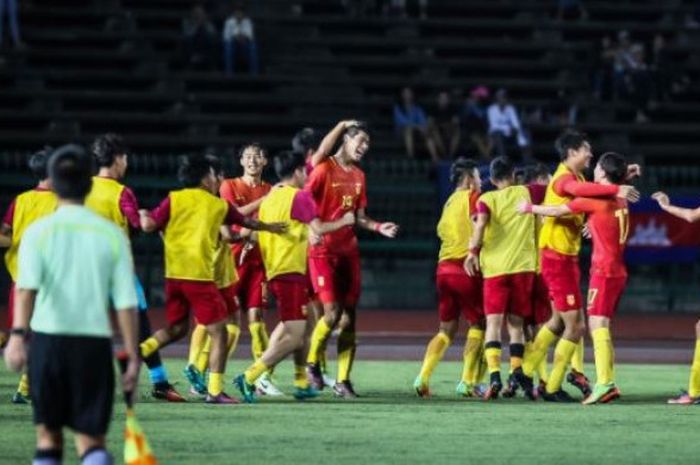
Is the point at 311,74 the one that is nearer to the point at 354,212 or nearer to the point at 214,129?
the point at 214,129

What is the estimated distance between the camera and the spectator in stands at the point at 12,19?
3628cm

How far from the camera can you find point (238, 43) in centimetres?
3753

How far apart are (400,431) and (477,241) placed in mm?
3699

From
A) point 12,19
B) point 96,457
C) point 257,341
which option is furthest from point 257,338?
point 12,19

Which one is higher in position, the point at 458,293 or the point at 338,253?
the point at 338,253

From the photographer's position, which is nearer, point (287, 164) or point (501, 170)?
point (287, 164)

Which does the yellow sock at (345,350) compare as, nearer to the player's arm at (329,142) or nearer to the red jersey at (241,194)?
the red jersey at (241,194)

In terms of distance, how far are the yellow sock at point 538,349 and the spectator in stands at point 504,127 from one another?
59.4 feet

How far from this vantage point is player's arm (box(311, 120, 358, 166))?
60.1 ft

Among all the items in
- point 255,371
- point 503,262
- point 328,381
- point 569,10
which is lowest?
point 328,381

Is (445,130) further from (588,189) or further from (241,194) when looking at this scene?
(588,189)

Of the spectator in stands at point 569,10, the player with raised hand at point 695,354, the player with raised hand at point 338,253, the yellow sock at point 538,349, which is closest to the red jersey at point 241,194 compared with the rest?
the player with raised hand at point 338,253

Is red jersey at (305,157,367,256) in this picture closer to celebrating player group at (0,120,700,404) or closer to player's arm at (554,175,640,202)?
celebrating player group at (0,120,700,404)

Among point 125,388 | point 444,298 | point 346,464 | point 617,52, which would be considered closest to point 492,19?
point 617,52
